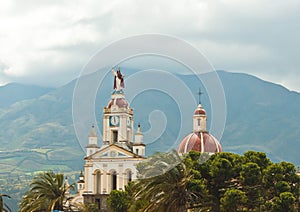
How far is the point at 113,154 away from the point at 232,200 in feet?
173

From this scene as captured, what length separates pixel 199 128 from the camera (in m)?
110

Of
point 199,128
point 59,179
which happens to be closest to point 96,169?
point 199,128

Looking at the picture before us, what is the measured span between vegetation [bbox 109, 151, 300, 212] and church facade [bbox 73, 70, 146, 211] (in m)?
43.3

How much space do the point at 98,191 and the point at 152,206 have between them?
5715cm

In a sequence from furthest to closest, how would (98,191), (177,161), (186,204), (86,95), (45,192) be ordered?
(98,191) → (45,192) → (186,204) → (177,161) → (86,95)

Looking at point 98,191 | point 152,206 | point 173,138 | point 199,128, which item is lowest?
point 152,206

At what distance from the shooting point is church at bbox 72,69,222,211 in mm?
103625

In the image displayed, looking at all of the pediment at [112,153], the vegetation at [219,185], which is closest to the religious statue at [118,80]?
the pediment at [112,153]

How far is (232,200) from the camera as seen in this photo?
5497 centimetres

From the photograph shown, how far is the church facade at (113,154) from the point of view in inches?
4129

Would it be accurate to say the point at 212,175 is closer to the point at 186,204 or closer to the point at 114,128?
the point at 186,204

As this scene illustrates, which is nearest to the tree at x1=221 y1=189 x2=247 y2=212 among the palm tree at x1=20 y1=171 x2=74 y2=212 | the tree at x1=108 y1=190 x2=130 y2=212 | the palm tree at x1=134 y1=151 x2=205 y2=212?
the palm tree at x1=134 y1=151 x2=205 y2=212

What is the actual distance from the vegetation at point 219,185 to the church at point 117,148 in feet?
132

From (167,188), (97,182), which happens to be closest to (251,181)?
(167,188)
